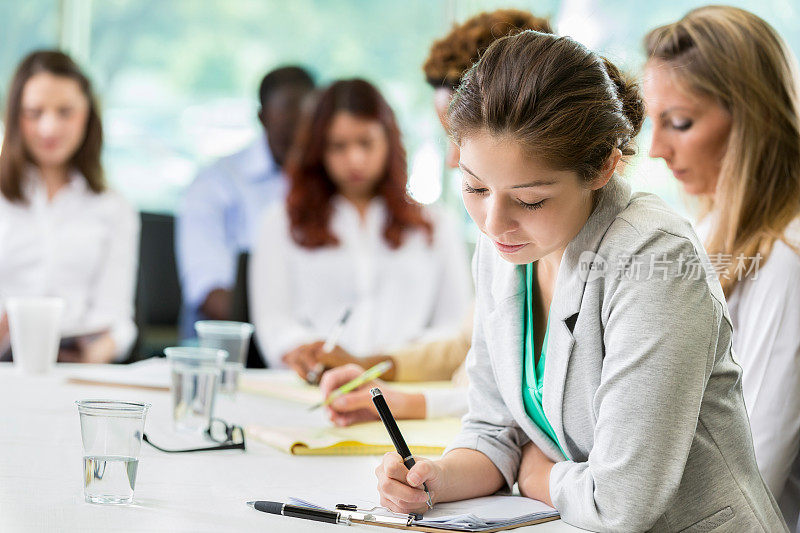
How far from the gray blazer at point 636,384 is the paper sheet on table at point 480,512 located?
0.12 feet

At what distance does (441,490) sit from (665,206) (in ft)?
1.50

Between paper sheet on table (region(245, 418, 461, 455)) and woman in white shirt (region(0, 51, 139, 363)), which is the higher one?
woman in white shirt (region(0, 51, 139, 363))

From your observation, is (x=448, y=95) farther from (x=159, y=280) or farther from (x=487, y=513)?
(x=159, y=280)

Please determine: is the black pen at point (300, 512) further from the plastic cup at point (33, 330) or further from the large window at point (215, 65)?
the large window at point (215, 65)

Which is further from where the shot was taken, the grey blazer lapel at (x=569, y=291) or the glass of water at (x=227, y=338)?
the glass of water at (x=227, y=338)

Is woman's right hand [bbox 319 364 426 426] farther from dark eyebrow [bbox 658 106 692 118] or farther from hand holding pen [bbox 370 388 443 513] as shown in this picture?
dark eyebrow [bbox 658 106 692 118]

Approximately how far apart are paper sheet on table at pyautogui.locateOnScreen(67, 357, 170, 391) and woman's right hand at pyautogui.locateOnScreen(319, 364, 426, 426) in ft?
1.28

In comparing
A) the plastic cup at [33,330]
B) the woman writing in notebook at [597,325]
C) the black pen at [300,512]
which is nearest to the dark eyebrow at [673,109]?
the woman writing in notebook at [597,325]

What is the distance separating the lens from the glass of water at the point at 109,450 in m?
1.03

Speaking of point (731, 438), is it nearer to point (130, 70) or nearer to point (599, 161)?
point (599, 161)

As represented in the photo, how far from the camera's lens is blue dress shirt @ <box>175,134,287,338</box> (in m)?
3.84

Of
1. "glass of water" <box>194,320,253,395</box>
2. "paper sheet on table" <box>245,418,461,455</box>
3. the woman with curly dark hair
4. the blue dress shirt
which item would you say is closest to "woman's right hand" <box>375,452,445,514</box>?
"paper sheet on table" <box>245,418,461,455</box>

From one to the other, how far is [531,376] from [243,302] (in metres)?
1.97

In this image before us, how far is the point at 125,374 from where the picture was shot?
2010mm
